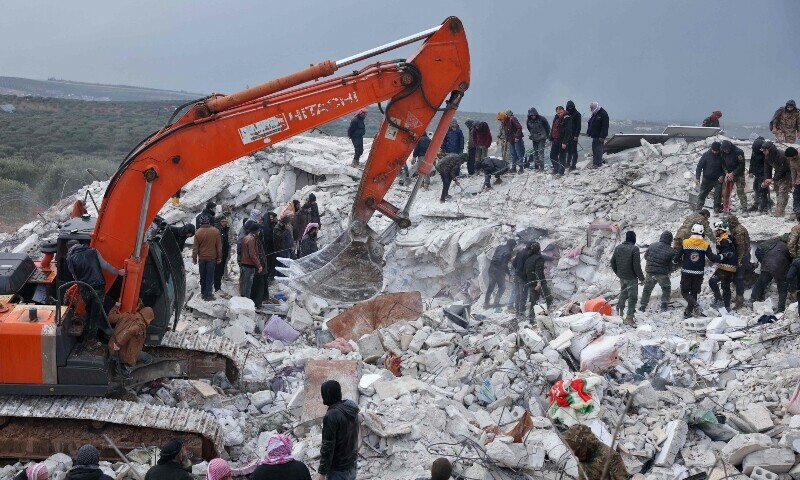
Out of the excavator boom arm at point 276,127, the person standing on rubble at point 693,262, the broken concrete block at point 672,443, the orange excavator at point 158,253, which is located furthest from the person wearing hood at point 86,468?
the person standing on rubble at point 693,262

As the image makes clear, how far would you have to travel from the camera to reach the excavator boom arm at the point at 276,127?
7668 mm

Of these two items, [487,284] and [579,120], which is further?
[579,120]

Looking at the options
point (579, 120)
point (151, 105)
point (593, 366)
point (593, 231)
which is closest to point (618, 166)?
point (579, 120)

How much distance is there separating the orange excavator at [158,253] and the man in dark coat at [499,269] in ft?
14.1

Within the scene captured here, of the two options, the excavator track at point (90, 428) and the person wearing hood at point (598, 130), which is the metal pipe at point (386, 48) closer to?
the excavator track at point (90, 428)

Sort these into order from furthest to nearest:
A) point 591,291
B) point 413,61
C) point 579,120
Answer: point 579,120, point 591,291, point 413,61

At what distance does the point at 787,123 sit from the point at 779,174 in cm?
289

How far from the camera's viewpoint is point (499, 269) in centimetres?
1335

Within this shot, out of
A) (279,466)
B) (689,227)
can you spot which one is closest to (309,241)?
(689,227)

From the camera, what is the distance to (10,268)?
25.8 ft

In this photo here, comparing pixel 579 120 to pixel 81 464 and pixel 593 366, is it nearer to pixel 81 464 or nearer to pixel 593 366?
pixel 593 366

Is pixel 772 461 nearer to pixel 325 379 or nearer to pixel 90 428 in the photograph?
pixel 325 379

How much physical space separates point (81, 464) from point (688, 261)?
9055mm

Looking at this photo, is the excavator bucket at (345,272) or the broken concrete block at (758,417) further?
the excavator bucket at (345,272)
